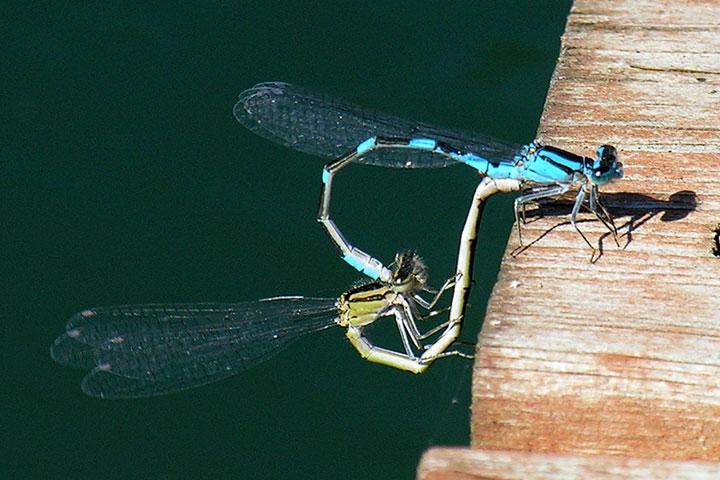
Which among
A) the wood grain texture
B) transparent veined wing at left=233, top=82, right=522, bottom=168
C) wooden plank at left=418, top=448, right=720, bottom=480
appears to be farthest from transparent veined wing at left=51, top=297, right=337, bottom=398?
wooden plank at left=418, top=448, right=720, bottom=480

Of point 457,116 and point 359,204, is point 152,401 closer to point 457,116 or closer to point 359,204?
point 359,204

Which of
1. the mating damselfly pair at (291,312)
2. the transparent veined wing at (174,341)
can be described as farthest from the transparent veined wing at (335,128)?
the transparent veined wing at (174,341)

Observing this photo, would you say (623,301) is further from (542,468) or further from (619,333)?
(542,468)

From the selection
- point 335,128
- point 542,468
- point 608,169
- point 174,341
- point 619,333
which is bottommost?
point 174,341

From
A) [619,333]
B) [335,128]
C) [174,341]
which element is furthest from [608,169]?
[174,341]

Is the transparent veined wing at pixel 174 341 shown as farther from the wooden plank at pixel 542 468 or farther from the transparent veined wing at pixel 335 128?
the wooden plank at pixel 542 468

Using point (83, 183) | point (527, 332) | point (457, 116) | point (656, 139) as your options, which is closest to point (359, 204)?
point (457, 116)
